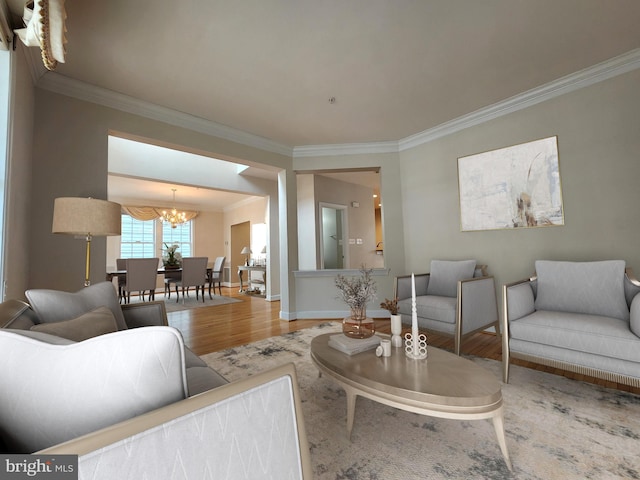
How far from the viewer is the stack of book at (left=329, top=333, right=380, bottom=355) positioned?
71.4 inches

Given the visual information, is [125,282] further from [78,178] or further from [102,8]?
[102,8]

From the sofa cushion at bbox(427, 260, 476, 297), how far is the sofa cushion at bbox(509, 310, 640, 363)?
37.6 inches

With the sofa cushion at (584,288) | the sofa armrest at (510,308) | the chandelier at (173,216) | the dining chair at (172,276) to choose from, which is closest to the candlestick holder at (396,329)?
the sofa armrest at (510,308)

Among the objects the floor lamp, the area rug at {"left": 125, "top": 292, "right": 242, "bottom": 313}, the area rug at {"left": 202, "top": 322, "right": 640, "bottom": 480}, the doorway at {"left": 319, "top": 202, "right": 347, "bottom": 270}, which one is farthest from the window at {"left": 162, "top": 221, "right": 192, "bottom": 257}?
the area rug at {"left": 202, "top": 322, "right": 640, "bottom": 480}

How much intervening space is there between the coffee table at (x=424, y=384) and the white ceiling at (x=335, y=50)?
234 cm

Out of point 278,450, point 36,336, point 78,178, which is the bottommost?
point 278,450

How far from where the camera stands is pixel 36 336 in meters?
0.68

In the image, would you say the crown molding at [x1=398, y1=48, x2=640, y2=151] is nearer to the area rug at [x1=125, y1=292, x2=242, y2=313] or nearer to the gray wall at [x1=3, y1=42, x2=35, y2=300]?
the gray wall at [x1=3, y1=42, x2=35, y2=300]

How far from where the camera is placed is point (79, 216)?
80.4 inches

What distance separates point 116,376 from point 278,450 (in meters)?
0.41

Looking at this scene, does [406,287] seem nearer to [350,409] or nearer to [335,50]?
[350,409]

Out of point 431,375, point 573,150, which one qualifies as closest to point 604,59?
point 573,150

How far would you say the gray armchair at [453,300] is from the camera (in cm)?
259

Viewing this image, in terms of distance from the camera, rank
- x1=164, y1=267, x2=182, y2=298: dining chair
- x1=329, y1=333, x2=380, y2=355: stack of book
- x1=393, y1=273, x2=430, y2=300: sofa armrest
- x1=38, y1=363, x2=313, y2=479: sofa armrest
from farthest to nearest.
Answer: x1=164, y1=267, x2=182, y2=298: dining chair < x1=393, y1=273, x2=430, y2=300: sofa armrest < x1=329, y1=333, x2=380, y2=355: stack of book < x1=38, y1=363, x2=313, y2=479: sofa armrest
